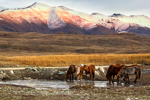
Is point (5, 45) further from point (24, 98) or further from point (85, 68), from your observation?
point (24, 98)

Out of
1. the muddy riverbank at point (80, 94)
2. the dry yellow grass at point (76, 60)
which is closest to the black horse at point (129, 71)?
the muddy riverbank at point (80, 94)

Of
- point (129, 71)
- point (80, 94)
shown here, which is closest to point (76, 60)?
point (129, 71)

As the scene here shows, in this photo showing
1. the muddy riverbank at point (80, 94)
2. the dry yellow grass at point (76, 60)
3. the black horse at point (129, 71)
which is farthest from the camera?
the dry yellow grass at point (76, 60)

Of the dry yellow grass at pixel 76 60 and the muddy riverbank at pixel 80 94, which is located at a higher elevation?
the dry yellow grass at pixel 76 60

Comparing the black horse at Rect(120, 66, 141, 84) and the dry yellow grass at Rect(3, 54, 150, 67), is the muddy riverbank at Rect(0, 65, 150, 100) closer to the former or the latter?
the black horse at Rect(120, 66, 141, 84)

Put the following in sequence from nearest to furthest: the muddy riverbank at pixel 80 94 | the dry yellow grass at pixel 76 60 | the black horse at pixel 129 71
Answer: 1. the muddy riverbank at pixel 80 94
2. the black horse at pixel 129 71
3. the dry yellow grass at pixel 76 60

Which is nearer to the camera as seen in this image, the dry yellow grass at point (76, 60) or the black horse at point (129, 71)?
the black horse at point (129, 71)

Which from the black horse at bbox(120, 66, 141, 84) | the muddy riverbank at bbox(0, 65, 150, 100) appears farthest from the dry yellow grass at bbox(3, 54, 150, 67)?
the muddy riverbank at bbox(0, 65, 150, 100)

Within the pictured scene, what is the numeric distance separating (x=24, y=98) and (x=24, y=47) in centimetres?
9965

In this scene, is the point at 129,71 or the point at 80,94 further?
the point at 129,71

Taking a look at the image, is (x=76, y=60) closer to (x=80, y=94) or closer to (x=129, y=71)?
(x=129, y=71)

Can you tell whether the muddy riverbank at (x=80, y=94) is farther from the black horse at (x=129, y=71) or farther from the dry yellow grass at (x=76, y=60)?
the dry yellow grass at (x=76, y=60)

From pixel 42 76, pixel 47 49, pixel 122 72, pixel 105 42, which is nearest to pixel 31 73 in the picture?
pixel 42 76

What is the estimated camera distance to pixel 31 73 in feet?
97.0
